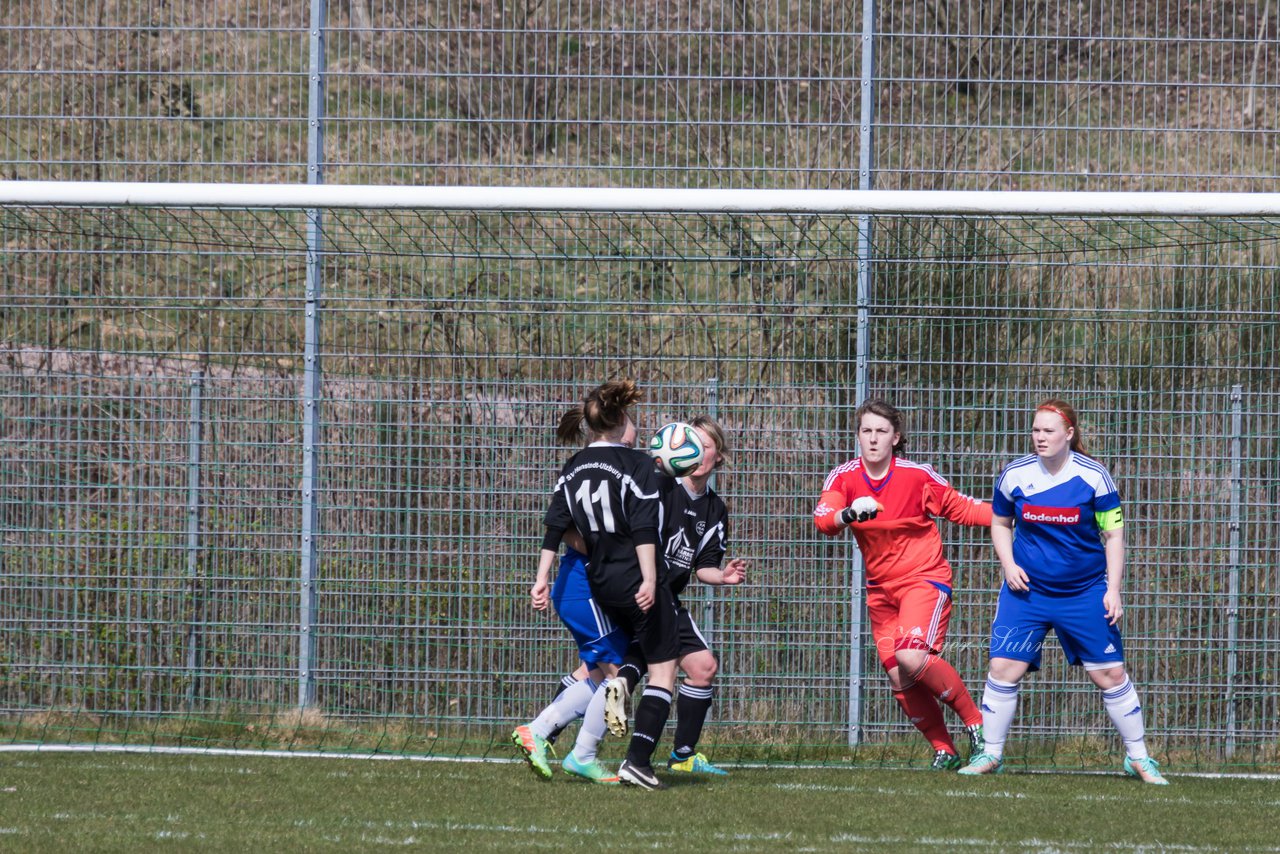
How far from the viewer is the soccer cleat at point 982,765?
20.2 feet

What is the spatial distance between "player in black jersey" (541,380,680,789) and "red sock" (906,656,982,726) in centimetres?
127

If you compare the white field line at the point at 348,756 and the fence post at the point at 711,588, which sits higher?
the fence post at the point at 711,588

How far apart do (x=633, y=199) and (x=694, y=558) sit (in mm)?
1736

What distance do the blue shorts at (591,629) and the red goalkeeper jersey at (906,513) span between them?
1112 mm

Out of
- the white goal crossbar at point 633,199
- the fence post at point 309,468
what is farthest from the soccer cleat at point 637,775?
the white goal crossbar at point 633,199

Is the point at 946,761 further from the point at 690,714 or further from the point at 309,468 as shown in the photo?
the point at 309,468

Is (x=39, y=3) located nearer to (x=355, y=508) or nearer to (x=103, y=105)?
(x=103, y=105)

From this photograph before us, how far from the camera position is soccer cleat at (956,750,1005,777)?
6.15m

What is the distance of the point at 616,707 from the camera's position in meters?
5.29

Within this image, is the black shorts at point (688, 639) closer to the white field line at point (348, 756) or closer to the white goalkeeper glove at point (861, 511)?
the white goalkeeper glove at point (861, 511)

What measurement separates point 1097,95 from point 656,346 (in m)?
2.99

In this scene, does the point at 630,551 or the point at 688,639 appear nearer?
the point at 630,551

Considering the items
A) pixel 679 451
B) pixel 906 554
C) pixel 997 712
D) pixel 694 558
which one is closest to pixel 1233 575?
pixel 997 712

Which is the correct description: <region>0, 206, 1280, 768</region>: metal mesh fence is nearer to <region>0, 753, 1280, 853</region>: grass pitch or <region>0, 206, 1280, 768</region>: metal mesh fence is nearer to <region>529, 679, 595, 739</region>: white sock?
<region>0, 753, 1280, 853</region>: grass pitch
